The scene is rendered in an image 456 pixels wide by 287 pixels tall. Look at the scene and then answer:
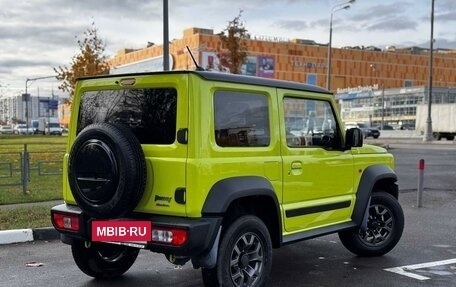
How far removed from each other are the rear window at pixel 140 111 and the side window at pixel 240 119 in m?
0.40

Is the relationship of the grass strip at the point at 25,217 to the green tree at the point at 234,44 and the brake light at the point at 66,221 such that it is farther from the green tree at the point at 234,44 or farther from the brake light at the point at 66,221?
the green tree at the point at 234,44

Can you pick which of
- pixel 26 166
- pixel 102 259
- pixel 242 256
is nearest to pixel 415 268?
pixel 242 256

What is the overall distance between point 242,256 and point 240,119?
1218mm

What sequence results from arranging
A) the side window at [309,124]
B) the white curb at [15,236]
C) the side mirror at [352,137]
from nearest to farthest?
the side window at [309,124] → the side mirror at [352,137] → the white curb at [15,236]

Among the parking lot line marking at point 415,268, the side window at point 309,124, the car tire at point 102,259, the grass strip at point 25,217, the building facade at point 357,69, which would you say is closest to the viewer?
the side window at point 309,124

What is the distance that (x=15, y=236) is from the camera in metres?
7.41

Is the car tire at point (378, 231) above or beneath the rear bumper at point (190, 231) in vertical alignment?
beneath

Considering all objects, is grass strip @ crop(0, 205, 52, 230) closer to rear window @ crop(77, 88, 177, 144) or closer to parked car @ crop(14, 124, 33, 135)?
rear window @ crop(77, 88, 177, 144)

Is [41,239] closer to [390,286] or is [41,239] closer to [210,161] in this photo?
[210,161]

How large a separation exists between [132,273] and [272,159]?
210 centimetres

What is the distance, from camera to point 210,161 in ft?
14.5

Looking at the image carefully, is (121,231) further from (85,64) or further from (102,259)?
(85,64)

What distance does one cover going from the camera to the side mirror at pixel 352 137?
5.88 metres

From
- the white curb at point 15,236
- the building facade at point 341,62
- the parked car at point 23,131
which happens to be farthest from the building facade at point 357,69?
the white curb at point 15,236
